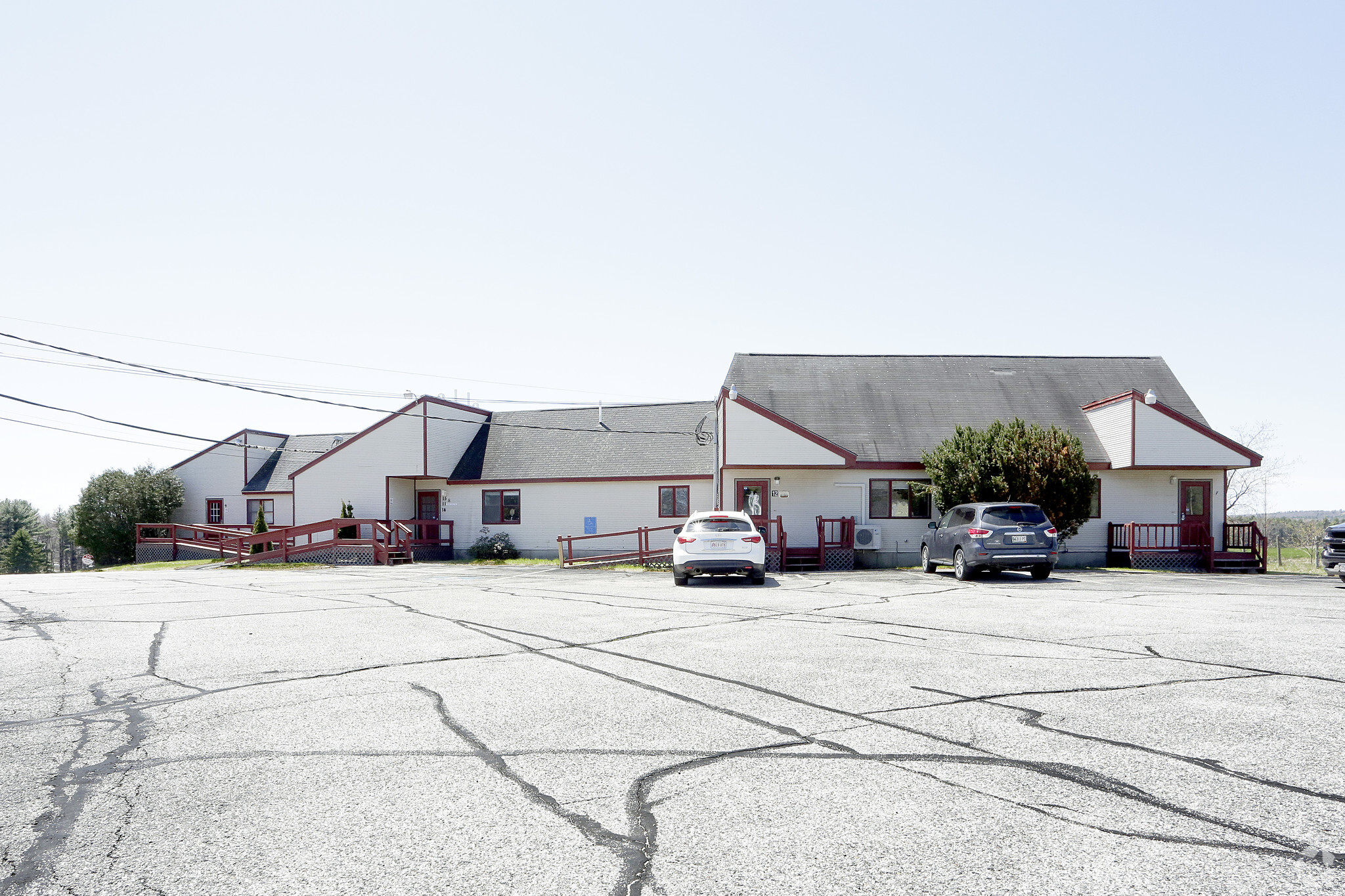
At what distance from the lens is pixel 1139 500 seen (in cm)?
2800

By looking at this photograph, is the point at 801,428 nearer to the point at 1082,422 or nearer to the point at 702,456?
the point at 702,456

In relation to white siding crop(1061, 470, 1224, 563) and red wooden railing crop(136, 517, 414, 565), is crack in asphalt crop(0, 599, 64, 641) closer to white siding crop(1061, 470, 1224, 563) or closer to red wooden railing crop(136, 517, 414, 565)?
red wooden railing crop(136, 517, 414, 565)

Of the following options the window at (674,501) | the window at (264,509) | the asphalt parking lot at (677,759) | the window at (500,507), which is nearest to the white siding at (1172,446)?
the window at (674,501)

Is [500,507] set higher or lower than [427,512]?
higher

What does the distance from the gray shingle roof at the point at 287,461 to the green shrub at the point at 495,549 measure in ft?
45.9

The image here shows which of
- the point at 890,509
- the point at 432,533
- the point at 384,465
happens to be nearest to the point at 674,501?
the point at 890,509

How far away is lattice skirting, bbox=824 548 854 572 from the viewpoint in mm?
26828

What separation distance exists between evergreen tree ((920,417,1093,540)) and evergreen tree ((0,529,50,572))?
68367mm

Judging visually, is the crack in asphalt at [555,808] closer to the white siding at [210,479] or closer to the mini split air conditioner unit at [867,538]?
the mini split air conditioner unit at [867,538]

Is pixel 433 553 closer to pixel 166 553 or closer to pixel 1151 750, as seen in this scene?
pixel 166 553

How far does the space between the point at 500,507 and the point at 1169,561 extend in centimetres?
2248

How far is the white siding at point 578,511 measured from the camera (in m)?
32.8

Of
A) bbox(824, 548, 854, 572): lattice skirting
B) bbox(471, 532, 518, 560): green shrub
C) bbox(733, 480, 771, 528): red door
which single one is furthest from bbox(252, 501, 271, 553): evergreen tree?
bbox(824, 548, 854, 572): lattice skirting

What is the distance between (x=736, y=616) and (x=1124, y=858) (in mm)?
8884
